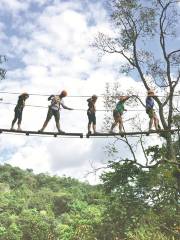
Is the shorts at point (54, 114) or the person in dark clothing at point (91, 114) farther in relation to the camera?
the person in dark clothing at point (91, 114)

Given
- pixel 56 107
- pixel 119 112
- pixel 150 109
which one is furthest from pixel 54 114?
pixel 150 109

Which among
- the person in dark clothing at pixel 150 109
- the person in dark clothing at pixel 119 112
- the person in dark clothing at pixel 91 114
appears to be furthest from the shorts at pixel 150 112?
the person in dark clothing at pixel 91 114

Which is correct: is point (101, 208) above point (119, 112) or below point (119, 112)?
below

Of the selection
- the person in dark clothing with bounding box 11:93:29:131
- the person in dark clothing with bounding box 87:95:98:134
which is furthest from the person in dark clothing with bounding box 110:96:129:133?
the person in dark clothing with bounding box 11:93:29:131

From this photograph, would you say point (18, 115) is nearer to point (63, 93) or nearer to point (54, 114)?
point (54, 114)

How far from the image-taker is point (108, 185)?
21500 millimetres

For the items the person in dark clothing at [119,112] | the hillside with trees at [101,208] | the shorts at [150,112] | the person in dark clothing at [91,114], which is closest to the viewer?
the person in dark clothing at [91,114]

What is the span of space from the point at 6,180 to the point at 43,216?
172 ft

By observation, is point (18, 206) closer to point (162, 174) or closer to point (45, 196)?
point (45, 196)

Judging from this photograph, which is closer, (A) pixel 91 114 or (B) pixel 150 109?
(A) pixel 91 114

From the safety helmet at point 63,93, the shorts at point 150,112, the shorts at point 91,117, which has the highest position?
the safety helmet at point 63,93

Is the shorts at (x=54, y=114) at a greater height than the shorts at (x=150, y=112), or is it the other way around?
the shorts at (x=150, y=112)

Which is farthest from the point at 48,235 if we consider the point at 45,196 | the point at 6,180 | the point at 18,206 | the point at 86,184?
the point at 6,180

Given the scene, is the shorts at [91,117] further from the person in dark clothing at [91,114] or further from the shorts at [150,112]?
the shorts at [150,112]
